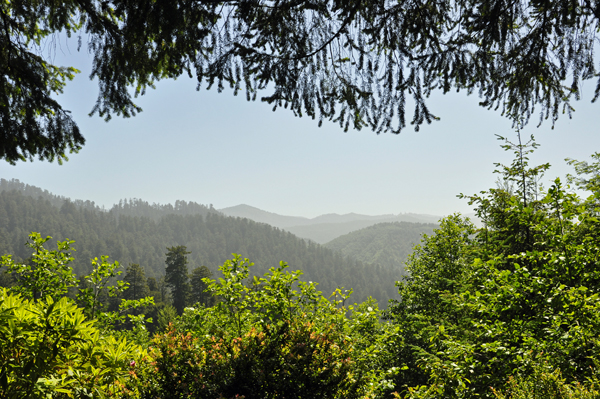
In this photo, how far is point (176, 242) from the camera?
502 feet

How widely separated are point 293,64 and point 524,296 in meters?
4.03

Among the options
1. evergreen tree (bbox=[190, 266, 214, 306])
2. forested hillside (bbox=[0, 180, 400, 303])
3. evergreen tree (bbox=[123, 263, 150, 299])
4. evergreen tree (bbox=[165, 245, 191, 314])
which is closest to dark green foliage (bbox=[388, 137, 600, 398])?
evergreen tree (bbox=[165, 245, 191, 314])

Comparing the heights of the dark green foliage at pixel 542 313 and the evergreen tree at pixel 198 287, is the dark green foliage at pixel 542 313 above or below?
above

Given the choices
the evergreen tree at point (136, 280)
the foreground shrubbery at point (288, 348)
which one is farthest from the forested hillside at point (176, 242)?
the foreground shrubbery at point (288, 348)

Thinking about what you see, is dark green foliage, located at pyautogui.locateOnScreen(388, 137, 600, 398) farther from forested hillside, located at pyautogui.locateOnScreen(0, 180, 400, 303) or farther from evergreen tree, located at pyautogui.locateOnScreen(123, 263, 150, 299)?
forested hillside, located at pyautogui.locateOnScreen(0, 180, 400, 303)

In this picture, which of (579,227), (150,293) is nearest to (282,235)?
(150,293)

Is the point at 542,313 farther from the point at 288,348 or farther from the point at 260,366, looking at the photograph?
the point at 260,366

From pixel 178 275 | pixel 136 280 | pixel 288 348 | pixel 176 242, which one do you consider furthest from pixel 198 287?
pixel 176 242

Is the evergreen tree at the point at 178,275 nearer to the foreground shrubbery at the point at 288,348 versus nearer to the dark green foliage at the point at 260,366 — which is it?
the foreground shrubbery at the point at 288,348

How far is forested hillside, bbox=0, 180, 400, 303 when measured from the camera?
4508 inches

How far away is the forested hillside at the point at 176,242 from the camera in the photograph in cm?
11450

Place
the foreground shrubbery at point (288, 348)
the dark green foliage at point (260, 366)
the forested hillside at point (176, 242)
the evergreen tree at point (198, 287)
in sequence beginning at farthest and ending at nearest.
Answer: the forested hillside at point (176, 242)
the evergreen tree at point (198, 287)
the dark green foliage at point (260, 366)
the foreground shrubbery at point (288, 348)

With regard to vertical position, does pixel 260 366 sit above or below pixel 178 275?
above

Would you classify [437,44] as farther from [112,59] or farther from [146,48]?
[112,59]
